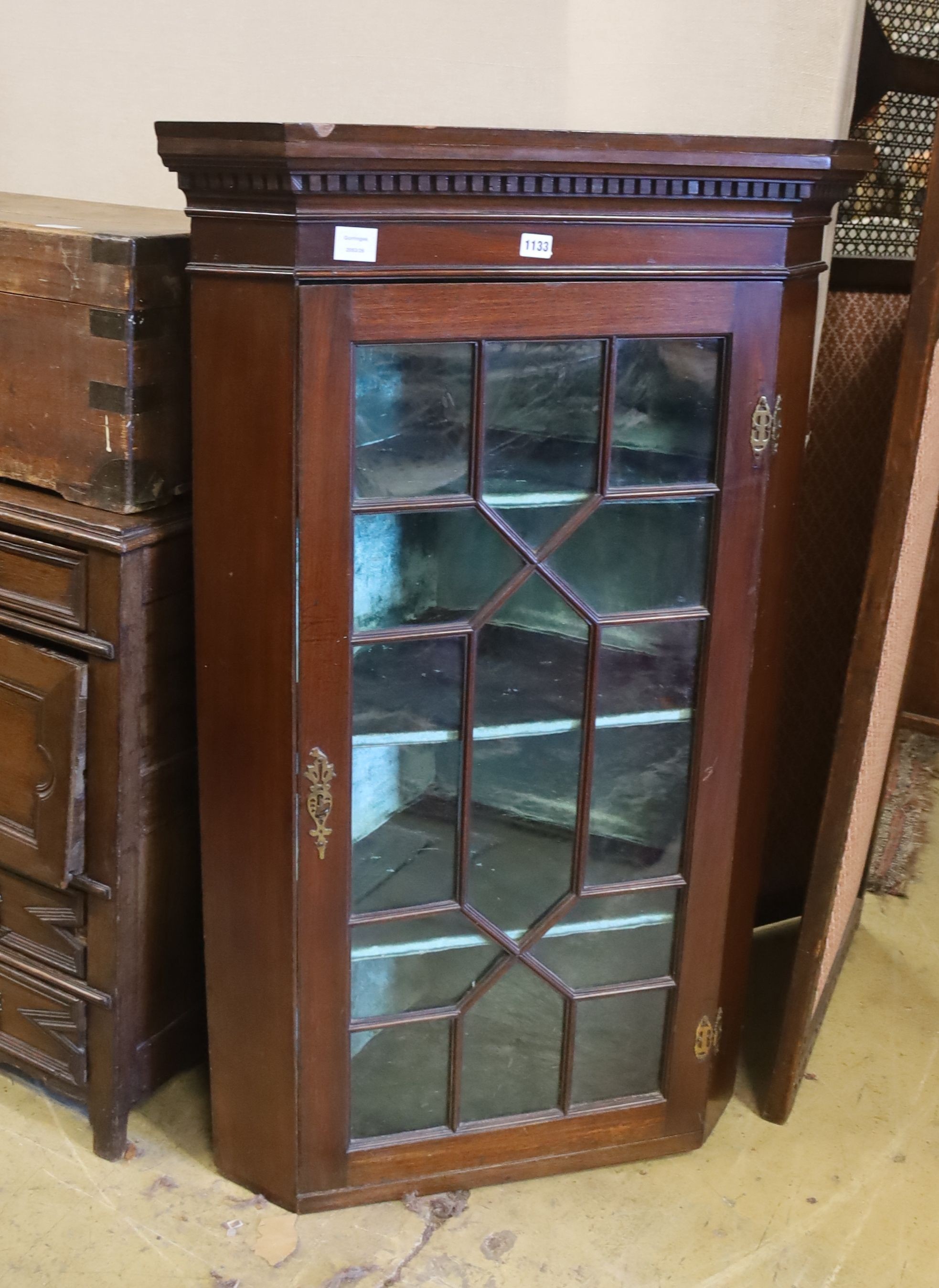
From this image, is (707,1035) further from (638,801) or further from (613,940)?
(638,801)

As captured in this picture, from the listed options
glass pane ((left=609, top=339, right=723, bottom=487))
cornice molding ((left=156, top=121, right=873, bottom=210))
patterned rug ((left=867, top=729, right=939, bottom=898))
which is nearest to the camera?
cornice molding ((left=156, top=121, right=873, bottom=210))

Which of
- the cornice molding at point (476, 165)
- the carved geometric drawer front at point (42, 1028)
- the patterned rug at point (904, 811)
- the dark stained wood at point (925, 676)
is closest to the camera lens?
the cornice molding at point (476, 165)

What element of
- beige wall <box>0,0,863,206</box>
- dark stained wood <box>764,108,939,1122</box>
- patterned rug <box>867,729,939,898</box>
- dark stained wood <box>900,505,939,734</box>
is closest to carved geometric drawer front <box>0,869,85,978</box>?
dark stained wood <box>764,108,939,1122</box>

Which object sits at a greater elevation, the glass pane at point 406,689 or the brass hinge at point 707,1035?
the glass pane at point 406,689

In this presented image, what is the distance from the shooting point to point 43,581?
1.60 m

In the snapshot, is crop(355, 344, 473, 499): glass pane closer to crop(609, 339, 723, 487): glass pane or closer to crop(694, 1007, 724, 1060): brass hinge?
crop(609, 339, 723, 487): glass pane

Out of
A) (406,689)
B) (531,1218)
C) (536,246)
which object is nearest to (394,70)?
(536,246)

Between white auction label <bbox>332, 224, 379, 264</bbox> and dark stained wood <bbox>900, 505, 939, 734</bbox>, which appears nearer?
white auction label <bbox>332, 224, 379, 264</bbox>

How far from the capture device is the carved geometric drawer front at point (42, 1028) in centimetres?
178

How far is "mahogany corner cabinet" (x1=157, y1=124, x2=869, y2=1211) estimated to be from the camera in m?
1.34

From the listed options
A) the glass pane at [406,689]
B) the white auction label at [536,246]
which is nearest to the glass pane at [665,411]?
the white auction label at [536,246]

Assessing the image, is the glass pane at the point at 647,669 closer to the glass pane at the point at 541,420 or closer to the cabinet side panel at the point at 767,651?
the cabinet side panel at the point at 767,651

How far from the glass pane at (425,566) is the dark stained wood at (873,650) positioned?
1.62ft

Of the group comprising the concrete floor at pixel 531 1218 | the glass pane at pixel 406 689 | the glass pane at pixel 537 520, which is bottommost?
the concrete floor at pixel 531 1218
